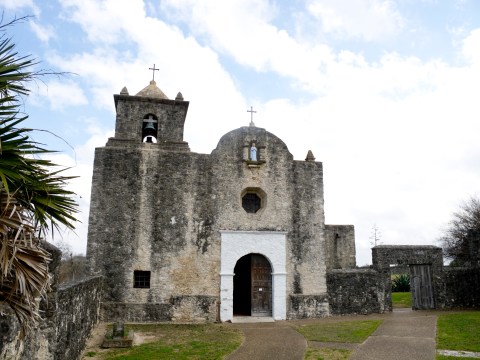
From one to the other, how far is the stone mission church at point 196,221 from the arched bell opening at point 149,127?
4cm

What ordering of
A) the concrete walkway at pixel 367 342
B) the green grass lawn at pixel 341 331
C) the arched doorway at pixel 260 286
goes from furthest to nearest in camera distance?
the arched doorway at pixel 260 286, the green grass lawn at pixel 341 331, the concrete walkway at pixel 367 342

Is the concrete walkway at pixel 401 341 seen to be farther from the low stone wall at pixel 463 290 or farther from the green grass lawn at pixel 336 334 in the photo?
the low stone wall at pixel 463 290

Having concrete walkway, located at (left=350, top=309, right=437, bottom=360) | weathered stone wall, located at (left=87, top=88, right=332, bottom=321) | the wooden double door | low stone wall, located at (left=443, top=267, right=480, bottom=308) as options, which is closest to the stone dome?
weathered stone wall, located at (left=87, top=88, right=332, bottom=321)

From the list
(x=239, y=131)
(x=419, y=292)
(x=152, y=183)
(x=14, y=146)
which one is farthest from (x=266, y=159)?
(x=14, y=146)

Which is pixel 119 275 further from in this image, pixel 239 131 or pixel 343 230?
pixel 343 230

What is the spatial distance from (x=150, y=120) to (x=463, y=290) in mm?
15157

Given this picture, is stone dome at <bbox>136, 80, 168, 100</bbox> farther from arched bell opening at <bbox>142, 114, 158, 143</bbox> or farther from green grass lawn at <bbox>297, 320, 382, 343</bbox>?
green grass lawn at <bbox>297, 320, 382, 343</bbox>

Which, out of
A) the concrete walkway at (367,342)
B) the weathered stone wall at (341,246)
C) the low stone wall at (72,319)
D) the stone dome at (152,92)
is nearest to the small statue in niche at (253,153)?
the stone dome at (152,92)

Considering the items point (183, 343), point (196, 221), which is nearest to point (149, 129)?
point (196, 221)

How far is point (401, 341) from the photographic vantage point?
10.4 m

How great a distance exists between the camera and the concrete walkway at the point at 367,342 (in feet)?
29.8

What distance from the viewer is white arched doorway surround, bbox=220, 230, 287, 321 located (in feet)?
48.5

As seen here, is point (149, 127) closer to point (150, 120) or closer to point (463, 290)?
point (150, 120)

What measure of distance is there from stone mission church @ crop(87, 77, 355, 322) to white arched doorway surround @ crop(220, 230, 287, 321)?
4cm
